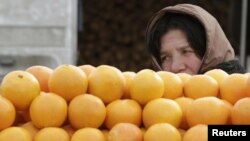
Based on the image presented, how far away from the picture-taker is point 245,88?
1467 millimetres

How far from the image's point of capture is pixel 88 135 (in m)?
1.40

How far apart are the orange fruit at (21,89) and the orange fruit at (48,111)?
0.02 m

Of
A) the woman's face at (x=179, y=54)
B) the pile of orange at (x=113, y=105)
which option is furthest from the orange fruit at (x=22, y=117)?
the woman's face at (x=179, y=54)

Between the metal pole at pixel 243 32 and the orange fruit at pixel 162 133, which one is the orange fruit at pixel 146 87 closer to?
the orange fruit at pixel 162 133

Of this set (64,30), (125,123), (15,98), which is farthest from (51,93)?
(64,30)

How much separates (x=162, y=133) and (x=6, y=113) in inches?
14.5

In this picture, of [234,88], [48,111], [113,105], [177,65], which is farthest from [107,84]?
[177,65]

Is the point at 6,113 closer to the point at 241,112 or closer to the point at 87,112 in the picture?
the point at 87,112

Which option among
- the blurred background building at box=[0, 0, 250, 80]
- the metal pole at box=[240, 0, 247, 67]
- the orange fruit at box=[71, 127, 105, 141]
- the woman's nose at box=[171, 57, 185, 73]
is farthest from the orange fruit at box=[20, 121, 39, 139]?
the metal pole at box=[240, 0, 247, 67]

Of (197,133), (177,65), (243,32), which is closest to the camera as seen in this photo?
(197,133)

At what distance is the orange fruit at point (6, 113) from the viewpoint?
144cm

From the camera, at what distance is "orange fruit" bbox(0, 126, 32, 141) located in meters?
1.41

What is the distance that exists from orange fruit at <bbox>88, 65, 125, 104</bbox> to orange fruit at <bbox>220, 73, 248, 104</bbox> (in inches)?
9.7

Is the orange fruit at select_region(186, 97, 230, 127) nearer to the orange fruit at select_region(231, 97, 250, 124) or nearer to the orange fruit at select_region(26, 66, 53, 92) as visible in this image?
the orange fruit at select_region(231, 97, 250, 124)
